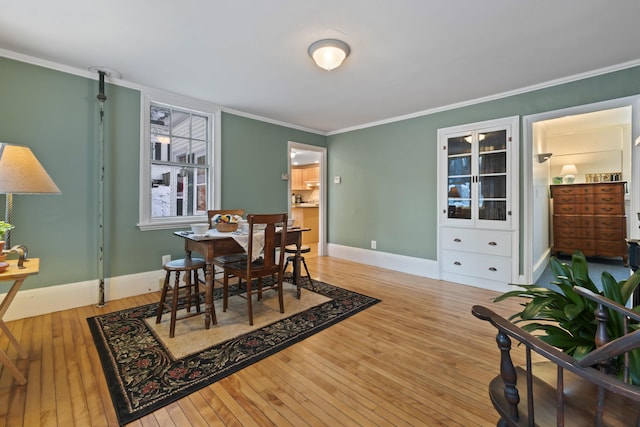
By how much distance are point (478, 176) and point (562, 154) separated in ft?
12.4

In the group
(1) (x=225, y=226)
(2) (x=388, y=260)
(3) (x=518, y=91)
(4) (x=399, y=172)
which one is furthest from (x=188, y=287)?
(3) (x=518, y=91)

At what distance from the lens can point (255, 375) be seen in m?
1.86

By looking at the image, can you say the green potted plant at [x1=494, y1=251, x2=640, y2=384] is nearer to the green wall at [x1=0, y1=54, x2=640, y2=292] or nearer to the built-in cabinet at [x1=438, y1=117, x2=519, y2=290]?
the built-in cabinet at [x1=438, y1=117, x2=519, y2=290]

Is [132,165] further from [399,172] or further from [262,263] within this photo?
[399,172]

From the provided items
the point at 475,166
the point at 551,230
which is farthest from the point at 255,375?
the point at 551,230

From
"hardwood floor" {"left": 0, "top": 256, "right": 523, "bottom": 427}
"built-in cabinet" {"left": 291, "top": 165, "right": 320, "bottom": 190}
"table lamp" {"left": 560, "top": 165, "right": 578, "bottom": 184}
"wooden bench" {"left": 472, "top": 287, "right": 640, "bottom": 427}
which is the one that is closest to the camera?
"wooden bench" {"left": 472, "top": 287, "right": 640, "bottom": 427}

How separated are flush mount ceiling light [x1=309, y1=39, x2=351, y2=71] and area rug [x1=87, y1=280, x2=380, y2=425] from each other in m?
2.33

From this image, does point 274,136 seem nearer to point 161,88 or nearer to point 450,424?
point 161,88

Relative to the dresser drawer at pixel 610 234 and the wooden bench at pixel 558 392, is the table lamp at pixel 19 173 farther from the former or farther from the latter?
the dresser drawer at pixel 610 234

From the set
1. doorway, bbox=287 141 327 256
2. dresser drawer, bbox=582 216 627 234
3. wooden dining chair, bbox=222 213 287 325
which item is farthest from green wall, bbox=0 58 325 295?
dresser drawer, bbox=582 216 627 234

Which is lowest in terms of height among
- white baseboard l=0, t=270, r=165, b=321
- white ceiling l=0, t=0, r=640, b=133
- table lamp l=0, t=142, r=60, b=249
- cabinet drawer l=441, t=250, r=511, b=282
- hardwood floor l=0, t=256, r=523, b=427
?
hardwood floor l=0, t=256, r=523, b=427

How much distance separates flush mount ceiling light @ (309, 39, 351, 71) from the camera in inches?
93.9

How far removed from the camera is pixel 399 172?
461 cm

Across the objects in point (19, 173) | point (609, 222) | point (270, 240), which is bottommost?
point (270, 240)
